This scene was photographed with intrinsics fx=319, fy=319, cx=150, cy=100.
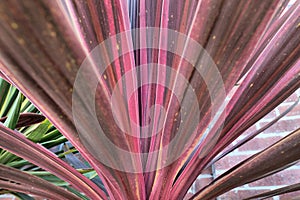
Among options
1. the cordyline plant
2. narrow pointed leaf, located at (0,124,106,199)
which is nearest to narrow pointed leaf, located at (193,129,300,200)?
the cordyline plant

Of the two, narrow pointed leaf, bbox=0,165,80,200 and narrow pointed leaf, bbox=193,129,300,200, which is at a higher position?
narrow pointed leaf, bbox=193,129,300,200

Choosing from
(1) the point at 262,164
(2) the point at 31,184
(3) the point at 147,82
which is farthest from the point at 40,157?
(1) the point at 262,164

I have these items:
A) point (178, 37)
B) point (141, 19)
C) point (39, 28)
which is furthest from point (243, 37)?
point (141, 19)

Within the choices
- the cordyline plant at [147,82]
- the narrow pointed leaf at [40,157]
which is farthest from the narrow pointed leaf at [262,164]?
the narrow pointed leaf at [40,157]

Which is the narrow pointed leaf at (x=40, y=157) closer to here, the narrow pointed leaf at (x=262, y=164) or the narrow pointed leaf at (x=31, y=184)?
the narrow pointed leaf at (x=31, y=184)

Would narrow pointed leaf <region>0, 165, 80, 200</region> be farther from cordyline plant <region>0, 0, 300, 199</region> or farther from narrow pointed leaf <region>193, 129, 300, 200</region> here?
narrow pointed leaf <region>193, 129, 300, 200</region>

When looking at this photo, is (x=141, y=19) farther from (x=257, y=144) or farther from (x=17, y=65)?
(x=257, y=144)

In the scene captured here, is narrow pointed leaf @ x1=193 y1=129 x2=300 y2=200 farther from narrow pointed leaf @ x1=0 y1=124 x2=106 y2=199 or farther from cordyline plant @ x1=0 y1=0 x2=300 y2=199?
narrow pointed leaf @ x1=0 y1=124 x2=106 y2=199

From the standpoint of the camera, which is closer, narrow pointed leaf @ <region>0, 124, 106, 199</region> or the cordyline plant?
the cordyline plant

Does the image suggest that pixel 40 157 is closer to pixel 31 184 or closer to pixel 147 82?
pixel 31 184
